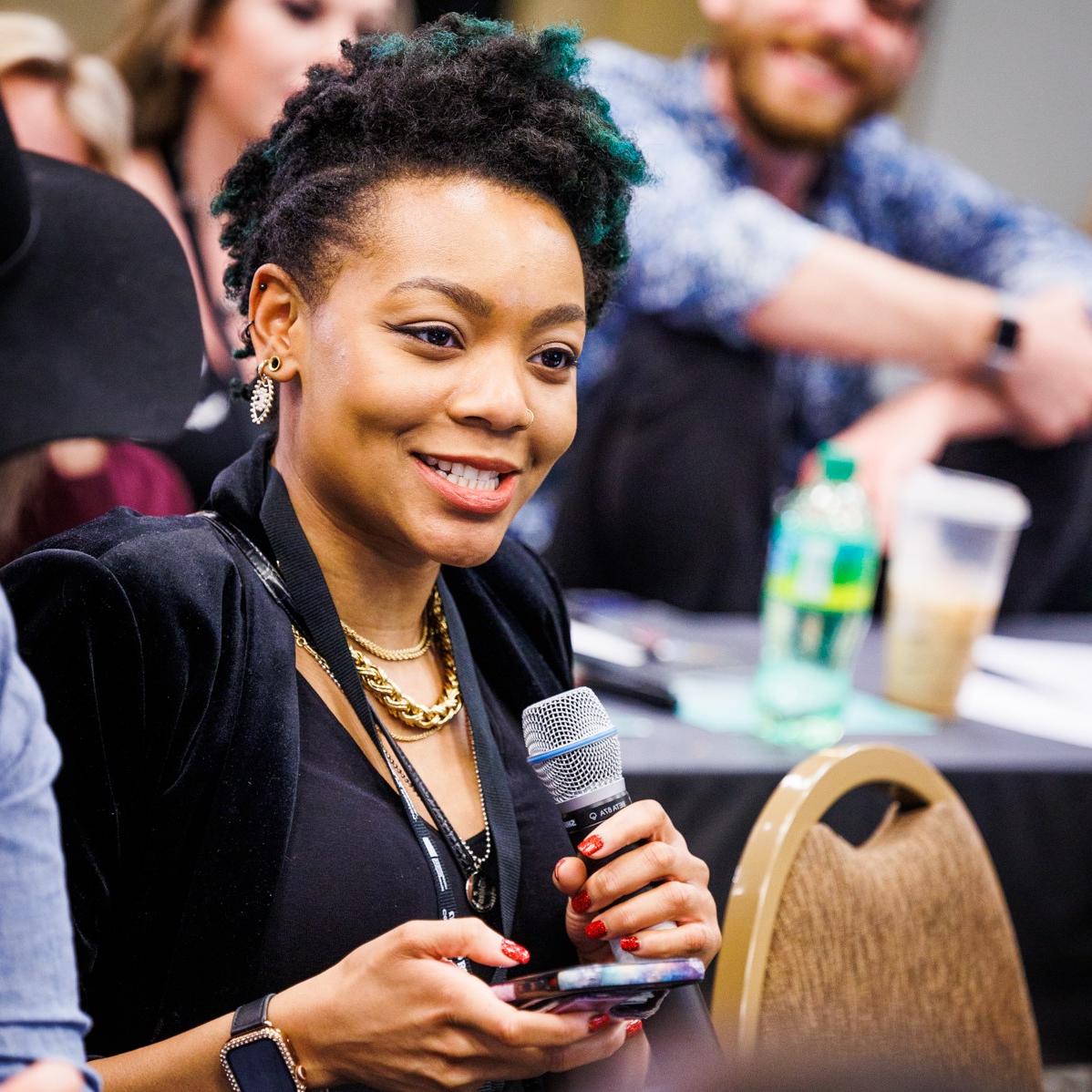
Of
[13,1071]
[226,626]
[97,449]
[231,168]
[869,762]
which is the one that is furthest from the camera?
[97,449]

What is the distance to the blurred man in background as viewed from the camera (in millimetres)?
2637

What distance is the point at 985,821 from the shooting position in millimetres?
2008

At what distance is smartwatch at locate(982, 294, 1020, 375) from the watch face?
272 cm

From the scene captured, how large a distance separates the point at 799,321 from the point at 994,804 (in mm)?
1395

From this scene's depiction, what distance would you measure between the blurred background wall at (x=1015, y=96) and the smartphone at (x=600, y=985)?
146 inches

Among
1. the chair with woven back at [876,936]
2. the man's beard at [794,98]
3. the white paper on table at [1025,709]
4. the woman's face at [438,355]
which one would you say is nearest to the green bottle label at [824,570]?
the white paper on table at [1025,709]

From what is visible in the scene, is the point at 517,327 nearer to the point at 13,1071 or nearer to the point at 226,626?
the point at 226,626

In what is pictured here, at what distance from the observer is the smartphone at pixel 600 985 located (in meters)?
0.75

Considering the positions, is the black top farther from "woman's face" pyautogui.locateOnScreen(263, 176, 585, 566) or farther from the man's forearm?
the man's forearm

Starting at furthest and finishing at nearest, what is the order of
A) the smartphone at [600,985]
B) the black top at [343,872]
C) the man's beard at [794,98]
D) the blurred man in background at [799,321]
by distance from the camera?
the man's beard at [794,98] < the blurred man in background at [799,321] < the black top at [343,872] < the smartphone at [600,985]

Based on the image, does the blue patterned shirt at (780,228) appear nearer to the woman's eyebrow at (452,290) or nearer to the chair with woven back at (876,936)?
the chair with woven back at (876,936)

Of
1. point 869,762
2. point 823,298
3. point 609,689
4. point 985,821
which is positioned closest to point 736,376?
point 823,298

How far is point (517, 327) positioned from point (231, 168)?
323 mm

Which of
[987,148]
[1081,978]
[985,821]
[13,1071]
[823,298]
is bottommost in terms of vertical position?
[1081,978]
